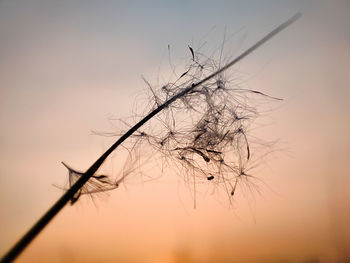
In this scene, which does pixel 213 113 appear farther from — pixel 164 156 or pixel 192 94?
pixel 164 156

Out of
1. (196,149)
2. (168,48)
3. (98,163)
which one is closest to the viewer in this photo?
(98,163)

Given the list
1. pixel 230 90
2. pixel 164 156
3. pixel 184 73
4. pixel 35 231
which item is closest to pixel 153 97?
pixel 184 73

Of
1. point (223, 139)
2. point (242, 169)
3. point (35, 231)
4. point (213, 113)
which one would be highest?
point (213, 113)

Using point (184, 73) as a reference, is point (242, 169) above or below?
below

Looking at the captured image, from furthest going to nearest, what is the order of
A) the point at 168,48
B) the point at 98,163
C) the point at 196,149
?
1. the point at 168,48
2. the point at 196,149
3. the point at 98,163

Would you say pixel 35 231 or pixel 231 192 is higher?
pixel 231 192

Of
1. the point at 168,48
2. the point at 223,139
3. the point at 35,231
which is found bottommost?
the point at 35,231

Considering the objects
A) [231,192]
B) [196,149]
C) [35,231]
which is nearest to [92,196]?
[35,231]

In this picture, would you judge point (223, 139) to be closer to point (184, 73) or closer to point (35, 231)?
point (184, 73)

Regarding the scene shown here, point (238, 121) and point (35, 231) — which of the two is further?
point (238, 121)
